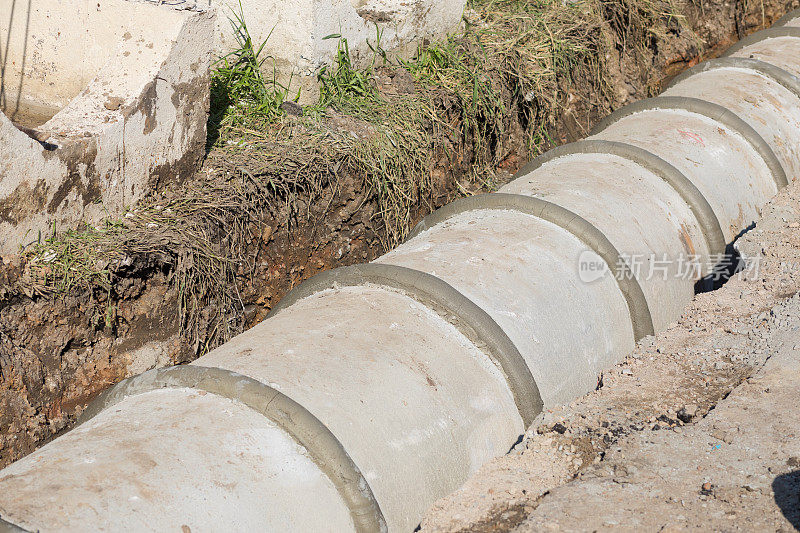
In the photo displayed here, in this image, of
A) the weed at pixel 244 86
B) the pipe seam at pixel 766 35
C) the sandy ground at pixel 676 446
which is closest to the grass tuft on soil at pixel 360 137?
the weed at pixel 244 86

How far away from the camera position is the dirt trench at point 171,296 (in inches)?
105

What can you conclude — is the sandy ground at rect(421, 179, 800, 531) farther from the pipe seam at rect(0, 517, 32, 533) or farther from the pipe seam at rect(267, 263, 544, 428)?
the pipe seam at rect(0, 517, 32, 533)

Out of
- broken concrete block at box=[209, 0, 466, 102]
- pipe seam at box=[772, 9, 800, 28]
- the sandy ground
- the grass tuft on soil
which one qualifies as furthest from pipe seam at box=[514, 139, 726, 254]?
pipe seam at box=[772, 9, 800, 28]

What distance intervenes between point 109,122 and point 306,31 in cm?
130

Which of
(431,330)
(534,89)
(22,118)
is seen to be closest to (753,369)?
(431,330)

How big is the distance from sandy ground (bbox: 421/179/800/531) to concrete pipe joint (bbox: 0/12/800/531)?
141mm

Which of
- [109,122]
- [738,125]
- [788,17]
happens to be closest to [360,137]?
[109,122]

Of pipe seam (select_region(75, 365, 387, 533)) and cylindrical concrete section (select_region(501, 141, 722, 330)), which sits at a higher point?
cylindrical concrete section (select_region(501, 141, 722, 330))

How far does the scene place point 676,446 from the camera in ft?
7.68

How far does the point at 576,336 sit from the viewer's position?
9.69 feet

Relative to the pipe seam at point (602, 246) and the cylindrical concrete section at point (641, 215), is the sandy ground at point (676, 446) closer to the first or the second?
the pipe seam at point (602, 246)

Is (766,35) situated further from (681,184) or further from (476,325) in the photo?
(476,325)

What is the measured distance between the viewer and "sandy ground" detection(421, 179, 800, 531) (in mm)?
2049

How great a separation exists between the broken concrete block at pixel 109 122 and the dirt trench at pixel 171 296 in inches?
9.1
